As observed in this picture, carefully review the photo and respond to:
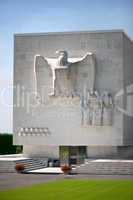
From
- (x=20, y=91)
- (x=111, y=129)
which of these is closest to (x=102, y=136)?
(x=111, y=129)

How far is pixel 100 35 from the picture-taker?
84.1 feet

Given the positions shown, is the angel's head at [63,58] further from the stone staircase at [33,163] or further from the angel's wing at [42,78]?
the stone staircase at [33,163]

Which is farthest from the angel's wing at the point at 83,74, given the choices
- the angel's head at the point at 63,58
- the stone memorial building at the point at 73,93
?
the angel's head at the point at 63,58

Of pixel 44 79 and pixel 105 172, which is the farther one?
pixel 44 79

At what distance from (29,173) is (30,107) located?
14.9 ft

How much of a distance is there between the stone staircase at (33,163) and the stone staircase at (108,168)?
2.87 meters

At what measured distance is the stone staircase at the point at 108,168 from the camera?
22469mm

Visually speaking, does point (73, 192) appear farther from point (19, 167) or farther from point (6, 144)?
point (6, 144)

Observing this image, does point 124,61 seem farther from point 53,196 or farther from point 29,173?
point 53,196

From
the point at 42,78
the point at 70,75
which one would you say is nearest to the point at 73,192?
the point at 70,75

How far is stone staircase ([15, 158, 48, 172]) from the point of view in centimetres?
2458

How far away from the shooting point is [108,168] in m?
22.6

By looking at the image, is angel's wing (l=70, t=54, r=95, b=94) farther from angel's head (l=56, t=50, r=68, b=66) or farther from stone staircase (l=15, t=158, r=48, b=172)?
stone staircase (l=15, t=158, r=48, b=172)

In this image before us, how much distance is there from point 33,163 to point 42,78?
14.3 feet
